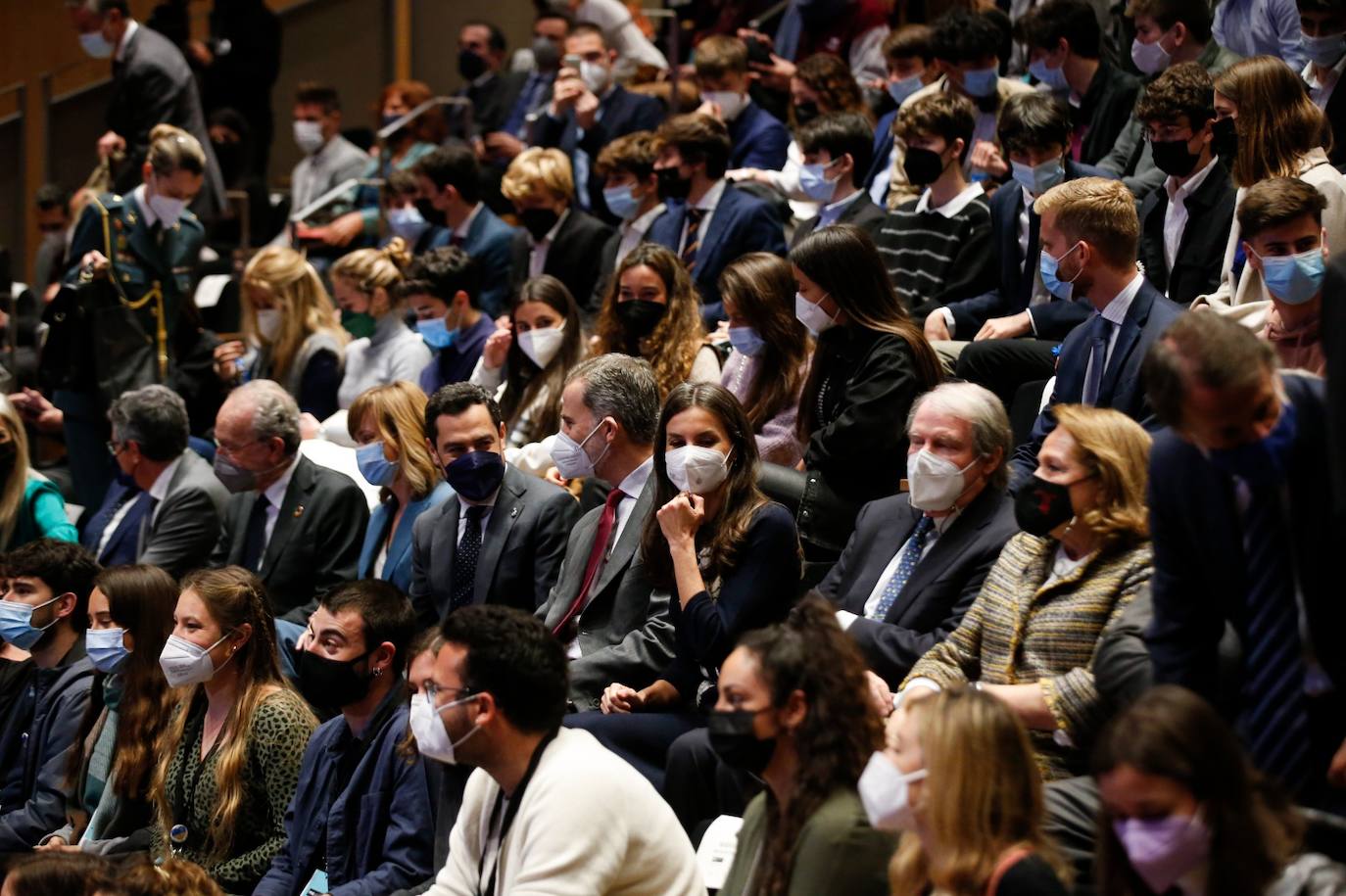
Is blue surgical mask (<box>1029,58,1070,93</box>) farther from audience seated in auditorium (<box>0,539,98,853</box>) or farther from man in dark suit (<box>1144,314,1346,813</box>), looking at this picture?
man in dark suit (<box>1144,314,1346,813</box>)

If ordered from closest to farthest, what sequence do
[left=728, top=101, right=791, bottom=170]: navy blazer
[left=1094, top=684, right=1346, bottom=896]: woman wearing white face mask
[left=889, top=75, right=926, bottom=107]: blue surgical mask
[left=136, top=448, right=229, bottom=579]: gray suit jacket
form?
[left=1094, top=684, right=1346, bottom=896]: woman wearing white face mask < [left=136, top=448, right=229, bottom=579]: gray suit jacket < [left=889, top=75, right=926, bottom=107]: blue surgical mask < [left=728, top=101, right=791, bottom=170]: navy blazer

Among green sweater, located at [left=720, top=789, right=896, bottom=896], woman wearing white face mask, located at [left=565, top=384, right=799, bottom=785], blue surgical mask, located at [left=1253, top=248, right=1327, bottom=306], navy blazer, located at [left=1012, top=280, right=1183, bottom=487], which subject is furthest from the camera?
navy blazer, located at [left=1012, top=280, right=1183, bottom=487]

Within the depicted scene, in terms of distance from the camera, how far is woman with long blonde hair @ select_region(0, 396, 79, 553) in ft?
23.2

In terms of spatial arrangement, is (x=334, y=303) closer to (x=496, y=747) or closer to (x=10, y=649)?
(x=10, y=649)

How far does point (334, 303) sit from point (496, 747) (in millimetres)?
6650

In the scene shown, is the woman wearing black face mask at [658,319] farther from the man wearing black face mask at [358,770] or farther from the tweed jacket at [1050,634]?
the tweed jacket at [1050,634]

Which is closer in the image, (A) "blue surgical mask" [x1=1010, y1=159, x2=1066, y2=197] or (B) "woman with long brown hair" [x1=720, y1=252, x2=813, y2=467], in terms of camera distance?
(B) "woman with long brown hair" [x1=720, y1=252, x2=813, y2=467]

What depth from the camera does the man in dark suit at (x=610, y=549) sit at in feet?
16.4

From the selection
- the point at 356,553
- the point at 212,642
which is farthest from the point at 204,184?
the point at 212,642

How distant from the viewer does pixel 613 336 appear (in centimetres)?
667

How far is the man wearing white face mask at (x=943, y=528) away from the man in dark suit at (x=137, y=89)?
582 centimetres

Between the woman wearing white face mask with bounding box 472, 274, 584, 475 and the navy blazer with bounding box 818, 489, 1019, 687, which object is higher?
the woman wearing white face mask with bounding box 472, 274, 584, 475

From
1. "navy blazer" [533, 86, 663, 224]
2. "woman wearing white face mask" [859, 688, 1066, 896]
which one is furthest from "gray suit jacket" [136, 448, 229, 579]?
"woman wearing white face mask" [859, 688, 1066, 896]

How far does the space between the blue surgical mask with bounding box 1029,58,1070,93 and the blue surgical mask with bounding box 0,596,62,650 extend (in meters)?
4.58
